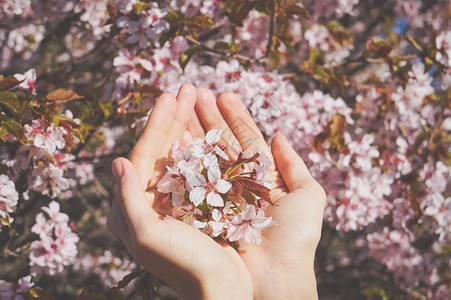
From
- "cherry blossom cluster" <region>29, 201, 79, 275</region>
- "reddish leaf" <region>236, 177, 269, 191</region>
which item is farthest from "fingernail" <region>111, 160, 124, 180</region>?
"cherry blossom cluster" <region>29, 201, 79, 275</region>

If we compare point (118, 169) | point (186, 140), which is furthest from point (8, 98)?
point (186, 140)

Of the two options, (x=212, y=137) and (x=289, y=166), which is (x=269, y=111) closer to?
(x=289, y=166)

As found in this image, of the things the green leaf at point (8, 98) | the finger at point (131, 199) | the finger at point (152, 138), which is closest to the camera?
the finger at point (131, 199)

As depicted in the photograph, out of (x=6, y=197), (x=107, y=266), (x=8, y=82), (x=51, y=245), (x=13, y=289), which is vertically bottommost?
(x=107, y=266)

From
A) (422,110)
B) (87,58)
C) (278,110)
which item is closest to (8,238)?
(87,58)

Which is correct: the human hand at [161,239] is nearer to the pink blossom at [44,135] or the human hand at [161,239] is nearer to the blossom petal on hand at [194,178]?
the blossom petal on hand at [194,178]

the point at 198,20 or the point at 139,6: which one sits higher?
the point at 139,6

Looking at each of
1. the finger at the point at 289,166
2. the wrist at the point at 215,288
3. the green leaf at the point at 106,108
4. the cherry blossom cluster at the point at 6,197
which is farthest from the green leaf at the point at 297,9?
the cherry blossom cluster at the point at 6,197

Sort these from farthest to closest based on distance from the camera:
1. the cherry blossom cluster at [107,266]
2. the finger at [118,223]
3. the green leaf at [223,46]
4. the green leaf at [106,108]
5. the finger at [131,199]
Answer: the cherry blossom cluster at [107,266], the green leaf at [223,46], the green leaf at [106,108], the finger at [118,223], the finger at [131,199]
